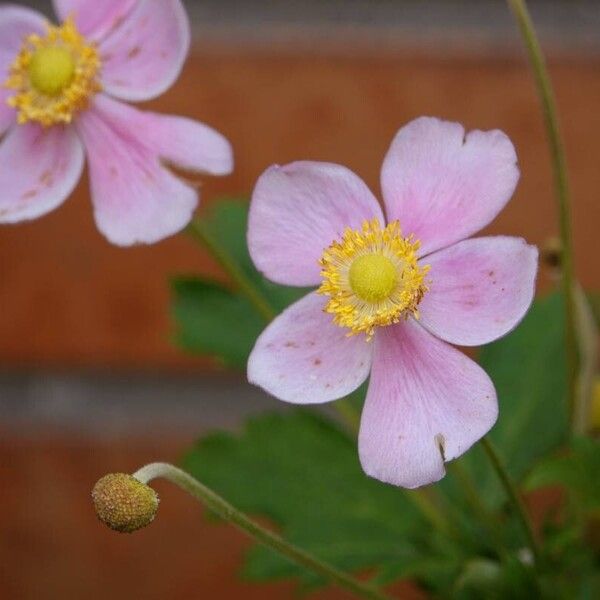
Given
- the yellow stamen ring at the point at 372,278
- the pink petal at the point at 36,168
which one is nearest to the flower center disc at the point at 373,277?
the yellow stamen ring at the point at 372,278

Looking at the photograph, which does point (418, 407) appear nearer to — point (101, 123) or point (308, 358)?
point (308, 358)

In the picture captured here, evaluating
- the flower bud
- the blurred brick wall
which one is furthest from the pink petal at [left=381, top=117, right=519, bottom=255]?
the blurred brick wall

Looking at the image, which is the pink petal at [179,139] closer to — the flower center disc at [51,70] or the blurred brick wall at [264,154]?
the flower center disc at [51,70]

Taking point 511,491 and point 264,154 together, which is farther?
point 264,154

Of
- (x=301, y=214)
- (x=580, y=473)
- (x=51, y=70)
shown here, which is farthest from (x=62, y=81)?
(x=580, y=473)

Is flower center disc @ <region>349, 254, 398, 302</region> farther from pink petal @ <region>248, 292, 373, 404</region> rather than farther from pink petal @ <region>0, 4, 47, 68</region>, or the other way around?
pink petal @ <region>0, 4, 47, 68</region>

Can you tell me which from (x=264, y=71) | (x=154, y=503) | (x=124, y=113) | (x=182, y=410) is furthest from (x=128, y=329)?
(x=154, y=503)
